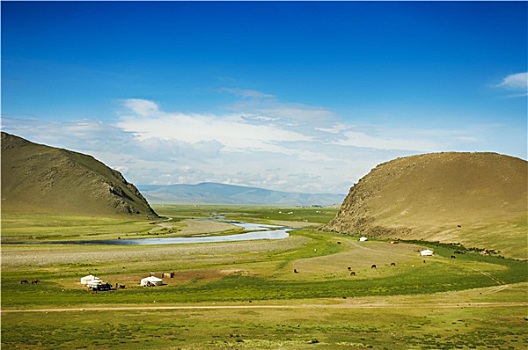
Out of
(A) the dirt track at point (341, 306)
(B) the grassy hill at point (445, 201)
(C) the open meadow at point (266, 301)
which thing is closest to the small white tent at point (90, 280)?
(C) the open meadow at point (266, 301)

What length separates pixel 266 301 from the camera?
A: 50.7 meters

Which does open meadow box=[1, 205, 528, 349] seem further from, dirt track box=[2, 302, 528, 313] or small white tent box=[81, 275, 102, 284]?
small white tent box=[81, 275, 102, 284]

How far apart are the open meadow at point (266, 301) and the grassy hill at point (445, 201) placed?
19.7 metres

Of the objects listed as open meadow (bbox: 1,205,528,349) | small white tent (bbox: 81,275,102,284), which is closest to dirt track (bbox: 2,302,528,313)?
open meadow (bbox: 1,205,528,349)

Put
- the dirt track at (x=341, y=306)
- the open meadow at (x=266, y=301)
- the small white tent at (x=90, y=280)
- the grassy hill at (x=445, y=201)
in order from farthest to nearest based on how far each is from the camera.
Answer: the grassy hill at (x=445, y=201) < the small white tent at (x=90, y=280) < the dirt track at (x=341, y=306) < the open meadow at (x=266, y=301)

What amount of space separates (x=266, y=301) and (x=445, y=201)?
113264 mm

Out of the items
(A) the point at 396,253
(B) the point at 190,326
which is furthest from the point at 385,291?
(A) the point at 396,253

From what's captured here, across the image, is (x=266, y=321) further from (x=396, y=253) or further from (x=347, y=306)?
(x=396, y=253)

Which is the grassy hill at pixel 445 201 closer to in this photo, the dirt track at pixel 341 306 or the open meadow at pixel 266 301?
the open meadow at pixel 266 301

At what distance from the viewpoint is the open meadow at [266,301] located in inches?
1387

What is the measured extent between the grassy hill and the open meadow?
775 inches

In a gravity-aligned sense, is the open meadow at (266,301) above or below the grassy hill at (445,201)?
below

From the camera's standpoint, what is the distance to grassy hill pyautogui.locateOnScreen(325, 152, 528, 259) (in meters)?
114

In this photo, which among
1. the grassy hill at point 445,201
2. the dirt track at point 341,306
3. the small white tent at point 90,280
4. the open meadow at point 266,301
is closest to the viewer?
the open meadow at point 266,301
